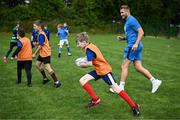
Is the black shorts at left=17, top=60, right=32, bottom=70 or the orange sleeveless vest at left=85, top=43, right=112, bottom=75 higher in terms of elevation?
the orange sleeveless vest at left=85, top=43, right=112, bottom=75

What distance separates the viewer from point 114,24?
53.3 meters

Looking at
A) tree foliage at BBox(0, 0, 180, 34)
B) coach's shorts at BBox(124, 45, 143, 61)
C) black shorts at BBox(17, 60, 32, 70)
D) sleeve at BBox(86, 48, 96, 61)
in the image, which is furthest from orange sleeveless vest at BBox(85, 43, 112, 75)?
tree foliage at BBox(0, 0, 180, 34)

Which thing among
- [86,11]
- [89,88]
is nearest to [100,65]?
[89,88]

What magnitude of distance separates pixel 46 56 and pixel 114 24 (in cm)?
4349

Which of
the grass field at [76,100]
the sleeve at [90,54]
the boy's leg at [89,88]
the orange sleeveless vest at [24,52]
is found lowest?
the grass field at [76,100]

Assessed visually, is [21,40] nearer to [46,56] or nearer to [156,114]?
[46,56]

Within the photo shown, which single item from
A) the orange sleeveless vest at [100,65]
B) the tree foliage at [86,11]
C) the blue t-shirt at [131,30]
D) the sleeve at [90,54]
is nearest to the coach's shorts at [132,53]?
the blue t-shirt at [131,30]

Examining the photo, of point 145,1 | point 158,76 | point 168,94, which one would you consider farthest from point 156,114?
point 145,1

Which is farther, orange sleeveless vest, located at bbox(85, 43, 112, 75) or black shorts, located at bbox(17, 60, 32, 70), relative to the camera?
black shorts, located at bbox(17, 60, 32, 70)

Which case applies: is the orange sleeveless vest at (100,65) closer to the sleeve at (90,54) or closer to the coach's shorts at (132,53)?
the sleeve at (90,54)

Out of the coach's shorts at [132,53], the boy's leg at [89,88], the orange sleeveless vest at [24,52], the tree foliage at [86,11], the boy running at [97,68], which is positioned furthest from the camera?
the tree foliage at [86,11]

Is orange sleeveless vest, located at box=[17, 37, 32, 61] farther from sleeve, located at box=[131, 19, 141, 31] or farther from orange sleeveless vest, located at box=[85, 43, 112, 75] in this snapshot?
orange sleeveless vest, located at box=[85, 43, 112, 75]

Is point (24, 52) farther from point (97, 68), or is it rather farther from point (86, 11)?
point (86, 11)

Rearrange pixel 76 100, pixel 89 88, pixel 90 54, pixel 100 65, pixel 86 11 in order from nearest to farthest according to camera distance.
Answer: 1. pixel 90 54
2. pixel 100 65
3. pixel 89 88
4. pixel 76 100
5. pixel 86 11
